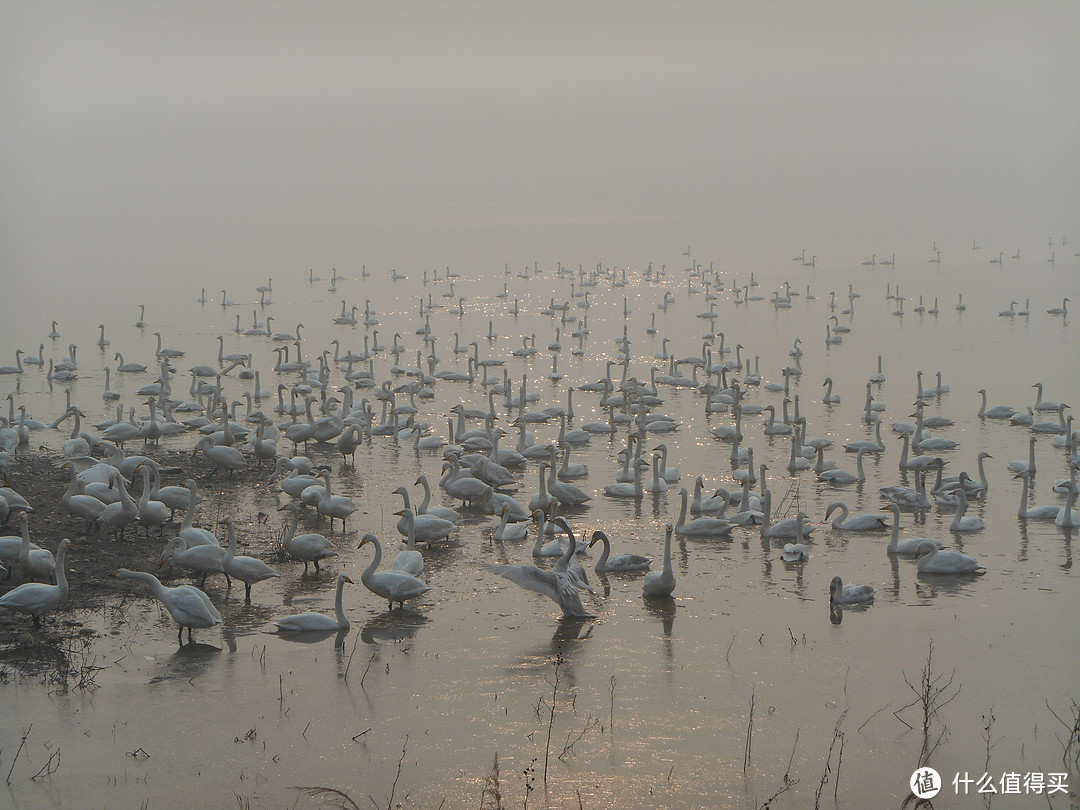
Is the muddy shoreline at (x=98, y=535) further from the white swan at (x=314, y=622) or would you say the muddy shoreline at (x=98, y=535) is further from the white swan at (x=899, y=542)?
the white swan at (x=899, y=542)

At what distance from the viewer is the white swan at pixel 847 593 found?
11.8 meters

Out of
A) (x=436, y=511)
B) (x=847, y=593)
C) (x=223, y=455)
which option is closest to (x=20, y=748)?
(x=436, y=511)

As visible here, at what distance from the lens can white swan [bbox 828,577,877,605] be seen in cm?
1182

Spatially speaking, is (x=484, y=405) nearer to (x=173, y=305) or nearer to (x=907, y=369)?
(x=907, y=369)

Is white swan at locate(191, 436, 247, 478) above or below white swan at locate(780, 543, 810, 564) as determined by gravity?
above

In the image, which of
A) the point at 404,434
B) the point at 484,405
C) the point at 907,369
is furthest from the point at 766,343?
the point at 404,434

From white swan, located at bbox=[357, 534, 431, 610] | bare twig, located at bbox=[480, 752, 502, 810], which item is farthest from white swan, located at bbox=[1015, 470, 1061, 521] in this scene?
bare twig, located at bbox=[480, 752, 502, 810]

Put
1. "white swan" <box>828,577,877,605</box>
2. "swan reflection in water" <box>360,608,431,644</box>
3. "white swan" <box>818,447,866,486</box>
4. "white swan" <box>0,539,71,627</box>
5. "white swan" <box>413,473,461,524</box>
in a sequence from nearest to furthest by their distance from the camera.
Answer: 1. "white swan" <box>0,539,71,627</box>
2. "swan reflection in water" <box>360,608,431,644</box>
3. "white swan" <box>828,577,877,605</box>
4. "white swan" <box>413,473,461,524</box>
5. "white swan" <box>818,447,866,486</box>

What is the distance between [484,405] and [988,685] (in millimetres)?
16433

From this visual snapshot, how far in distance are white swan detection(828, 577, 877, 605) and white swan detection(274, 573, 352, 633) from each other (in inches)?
198

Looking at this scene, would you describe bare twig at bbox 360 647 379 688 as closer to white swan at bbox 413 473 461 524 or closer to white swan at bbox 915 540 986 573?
white swan at bbox 413 473 461 524

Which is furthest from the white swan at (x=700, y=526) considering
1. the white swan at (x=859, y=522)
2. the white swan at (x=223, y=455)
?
the white swan at (x=223, y=455)

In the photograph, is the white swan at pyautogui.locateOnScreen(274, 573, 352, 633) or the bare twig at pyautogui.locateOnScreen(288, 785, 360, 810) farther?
the white swan at pyautogui.locateOnScreen(274, 573, 352, 633)

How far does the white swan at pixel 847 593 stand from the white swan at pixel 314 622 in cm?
504
